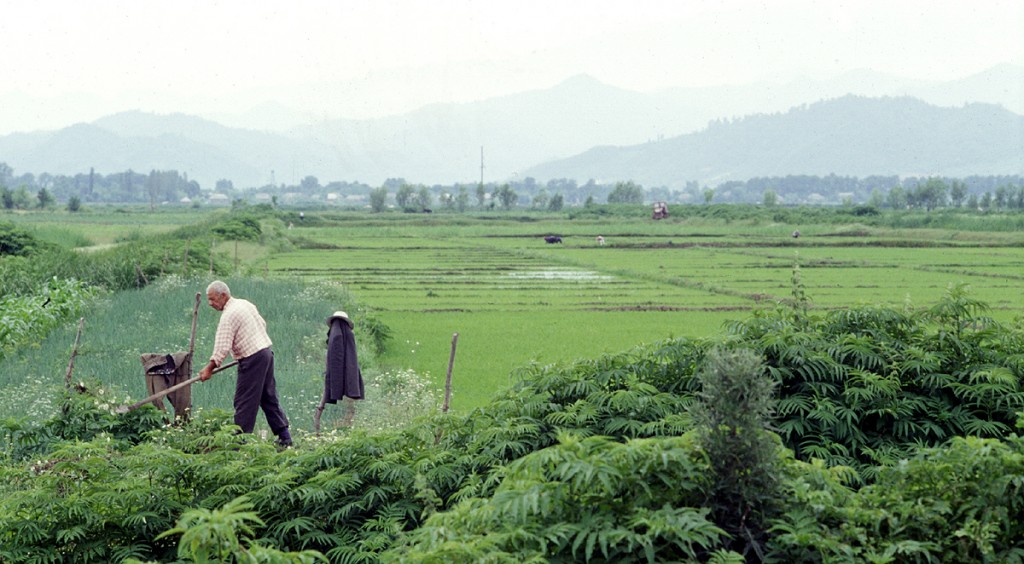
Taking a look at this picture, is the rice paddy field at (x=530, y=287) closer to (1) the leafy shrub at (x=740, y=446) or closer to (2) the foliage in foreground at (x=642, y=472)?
(2) the foliage in foreground at (x=642, y=472)

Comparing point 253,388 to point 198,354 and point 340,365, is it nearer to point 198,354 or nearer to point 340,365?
point 340,365

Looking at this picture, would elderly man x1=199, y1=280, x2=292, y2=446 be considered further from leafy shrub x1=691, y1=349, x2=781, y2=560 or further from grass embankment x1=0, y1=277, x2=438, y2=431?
leafy shrub x1=691, y1=349, x2=781, y2=560

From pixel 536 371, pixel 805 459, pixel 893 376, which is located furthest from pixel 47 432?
pixel 893 376

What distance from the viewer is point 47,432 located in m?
7.56

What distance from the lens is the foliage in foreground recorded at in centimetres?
386

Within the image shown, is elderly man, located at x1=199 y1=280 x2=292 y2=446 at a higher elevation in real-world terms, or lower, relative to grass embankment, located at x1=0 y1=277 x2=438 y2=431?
higher

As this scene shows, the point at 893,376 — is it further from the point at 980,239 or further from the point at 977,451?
the point at 980,239

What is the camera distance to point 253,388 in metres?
8.66

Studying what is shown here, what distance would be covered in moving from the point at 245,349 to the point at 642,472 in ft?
18.3

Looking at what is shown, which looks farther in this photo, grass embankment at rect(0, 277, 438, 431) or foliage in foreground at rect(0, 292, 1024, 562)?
grass embankment at rect(0, 277, 438, 431)

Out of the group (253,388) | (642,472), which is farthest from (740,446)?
(253,388)

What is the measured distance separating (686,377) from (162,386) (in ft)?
16.8

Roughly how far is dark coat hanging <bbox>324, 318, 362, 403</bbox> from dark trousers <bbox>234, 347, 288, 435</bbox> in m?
1.06

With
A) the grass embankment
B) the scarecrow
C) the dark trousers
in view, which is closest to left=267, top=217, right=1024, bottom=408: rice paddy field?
the grass embankment
